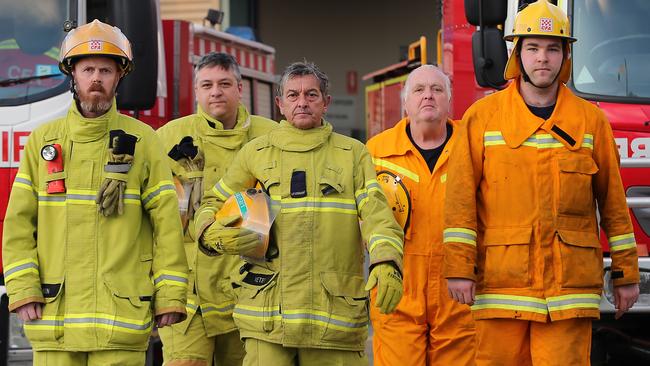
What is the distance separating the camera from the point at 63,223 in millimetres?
4641

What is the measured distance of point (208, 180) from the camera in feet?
19.8

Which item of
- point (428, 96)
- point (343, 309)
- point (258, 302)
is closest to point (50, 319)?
point (258, 302)

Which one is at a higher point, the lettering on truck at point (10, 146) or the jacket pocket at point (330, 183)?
the lettering on truck at point (10, 146)

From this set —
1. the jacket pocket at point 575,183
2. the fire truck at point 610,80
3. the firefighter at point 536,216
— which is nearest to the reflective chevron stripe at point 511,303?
the firefighter at point 536,216

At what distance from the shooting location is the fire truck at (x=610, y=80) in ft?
21.4

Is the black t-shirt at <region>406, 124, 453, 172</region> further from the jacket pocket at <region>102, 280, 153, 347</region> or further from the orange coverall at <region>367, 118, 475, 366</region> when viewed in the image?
the jacket pocket at <region>102, 280, 153, 347</region>

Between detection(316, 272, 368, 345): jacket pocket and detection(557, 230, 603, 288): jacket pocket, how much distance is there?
837 millimetres

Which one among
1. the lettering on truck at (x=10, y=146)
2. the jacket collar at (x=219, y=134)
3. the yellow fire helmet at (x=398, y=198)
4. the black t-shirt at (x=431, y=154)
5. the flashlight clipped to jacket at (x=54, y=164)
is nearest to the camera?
the flashlight clipped to jacket at (x=54, y=164)

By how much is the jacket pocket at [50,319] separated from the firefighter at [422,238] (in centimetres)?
174

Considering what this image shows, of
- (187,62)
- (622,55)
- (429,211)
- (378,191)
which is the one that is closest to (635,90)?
(622,55)

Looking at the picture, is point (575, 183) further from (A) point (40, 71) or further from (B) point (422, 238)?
(A) point (40, 71)

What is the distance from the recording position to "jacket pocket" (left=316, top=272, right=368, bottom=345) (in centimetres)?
496

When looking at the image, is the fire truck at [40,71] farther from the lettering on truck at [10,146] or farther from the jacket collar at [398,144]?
the jacket collar at [398,144]

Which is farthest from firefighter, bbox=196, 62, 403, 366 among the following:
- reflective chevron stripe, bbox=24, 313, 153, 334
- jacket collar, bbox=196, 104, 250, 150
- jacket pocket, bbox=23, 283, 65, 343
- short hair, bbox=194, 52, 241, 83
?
short hair, bbox=194, 52, 241, 83
